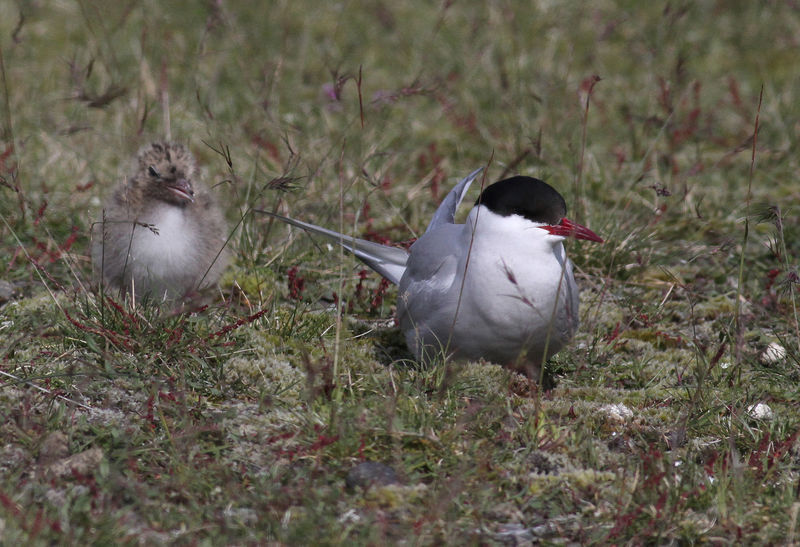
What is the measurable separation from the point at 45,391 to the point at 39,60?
14.9 ft

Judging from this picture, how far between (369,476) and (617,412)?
1.09 metres

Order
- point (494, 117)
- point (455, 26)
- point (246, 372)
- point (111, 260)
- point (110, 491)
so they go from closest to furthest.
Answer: point (110, 491) → point (246, 372) → point (111, 260) → point (494, 117) → point (455, 26)

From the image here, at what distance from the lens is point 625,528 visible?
2.86 metres

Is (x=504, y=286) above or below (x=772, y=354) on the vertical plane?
above

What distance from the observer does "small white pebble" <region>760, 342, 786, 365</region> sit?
164 inches

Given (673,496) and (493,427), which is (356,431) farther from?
(673,496)

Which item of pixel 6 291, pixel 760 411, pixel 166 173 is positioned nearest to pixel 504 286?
pixel 760 411

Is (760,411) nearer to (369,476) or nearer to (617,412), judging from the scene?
(617,412)

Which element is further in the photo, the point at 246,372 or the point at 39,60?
the point at 39,60

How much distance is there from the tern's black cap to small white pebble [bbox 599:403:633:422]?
0.73 meters

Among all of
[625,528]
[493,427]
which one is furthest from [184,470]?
[625,528]

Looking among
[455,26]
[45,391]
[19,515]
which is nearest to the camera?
[19,515]

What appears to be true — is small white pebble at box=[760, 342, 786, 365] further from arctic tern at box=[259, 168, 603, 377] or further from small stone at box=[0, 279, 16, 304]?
small stone at box=[0, 279, 16, 304]

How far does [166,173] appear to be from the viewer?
14.7 feet
